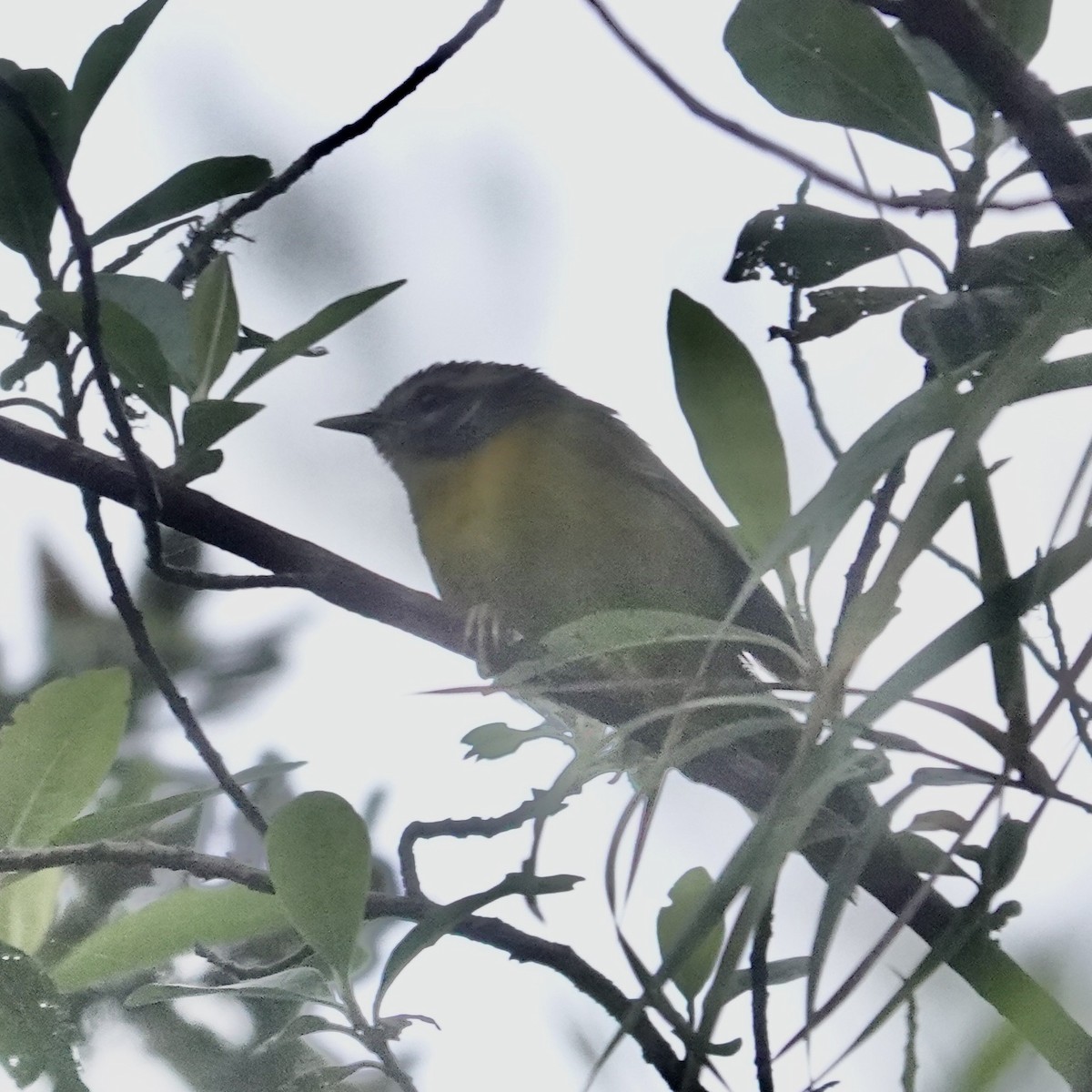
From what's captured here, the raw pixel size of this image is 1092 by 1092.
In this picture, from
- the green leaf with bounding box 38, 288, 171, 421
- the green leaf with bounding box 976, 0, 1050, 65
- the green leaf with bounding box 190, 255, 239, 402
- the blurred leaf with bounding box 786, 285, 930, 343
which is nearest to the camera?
the green leaf with bounding box 976, 0, 1050, 65

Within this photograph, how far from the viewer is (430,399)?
4.14 meters

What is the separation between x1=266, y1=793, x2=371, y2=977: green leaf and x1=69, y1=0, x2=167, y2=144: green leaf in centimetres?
88

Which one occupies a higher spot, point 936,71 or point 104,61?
point 104,61

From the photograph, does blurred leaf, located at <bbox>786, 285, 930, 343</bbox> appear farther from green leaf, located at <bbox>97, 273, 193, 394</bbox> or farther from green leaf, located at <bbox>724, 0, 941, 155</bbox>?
green leaf, located at <bbox>97, 273, 193, 394</bbox>

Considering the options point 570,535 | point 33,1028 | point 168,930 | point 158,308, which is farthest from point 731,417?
point 570,535

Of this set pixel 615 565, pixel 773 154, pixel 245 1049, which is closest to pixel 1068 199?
pixel 773 154

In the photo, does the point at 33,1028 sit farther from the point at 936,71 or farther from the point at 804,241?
the point at 936,71

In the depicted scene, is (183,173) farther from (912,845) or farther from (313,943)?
(912,845)

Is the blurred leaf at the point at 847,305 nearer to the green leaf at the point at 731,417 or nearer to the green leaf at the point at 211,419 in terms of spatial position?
the green leaf at the point at 731,417

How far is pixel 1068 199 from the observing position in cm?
101

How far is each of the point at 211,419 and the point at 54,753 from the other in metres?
0.47

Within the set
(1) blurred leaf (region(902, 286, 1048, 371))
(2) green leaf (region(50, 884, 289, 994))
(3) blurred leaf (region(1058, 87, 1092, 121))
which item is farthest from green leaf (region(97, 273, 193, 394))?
(3) blurred leaf (region(1058, 87, 1092, 121))

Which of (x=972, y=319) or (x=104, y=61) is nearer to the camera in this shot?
(x=972, y=319)

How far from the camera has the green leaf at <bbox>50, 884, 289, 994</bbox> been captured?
1645 mm
